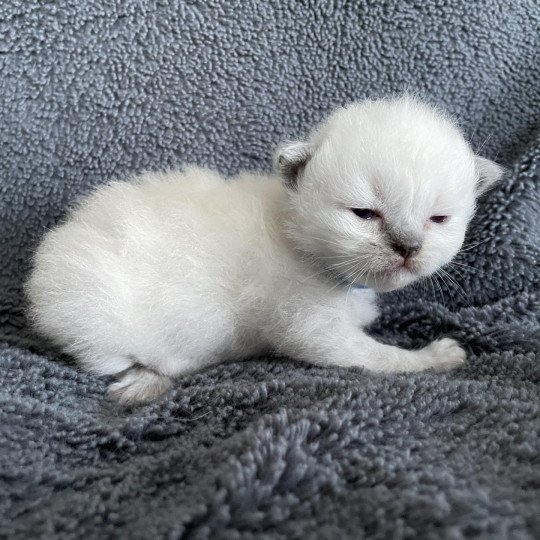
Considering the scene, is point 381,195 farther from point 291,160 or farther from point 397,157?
point 291,160

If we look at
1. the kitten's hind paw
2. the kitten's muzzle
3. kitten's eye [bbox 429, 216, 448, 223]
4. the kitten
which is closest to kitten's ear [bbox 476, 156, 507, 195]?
the kitten

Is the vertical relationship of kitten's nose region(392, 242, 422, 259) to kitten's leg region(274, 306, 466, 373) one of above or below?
above

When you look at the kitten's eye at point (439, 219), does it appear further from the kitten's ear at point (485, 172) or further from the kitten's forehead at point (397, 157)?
the kitten's ear at point (485, 172)

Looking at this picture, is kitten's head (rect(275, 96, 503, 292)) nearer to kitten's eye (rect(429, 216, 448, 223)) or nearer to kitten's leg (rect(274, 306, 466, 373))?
kitten's eye (rect(429, 216, 448, 223))

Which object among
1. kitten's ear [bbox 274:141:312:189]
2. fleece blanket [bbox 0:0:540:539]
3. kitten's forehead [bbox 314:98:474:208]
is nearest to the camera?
fleece blanket [bbox 0:0:540:539]

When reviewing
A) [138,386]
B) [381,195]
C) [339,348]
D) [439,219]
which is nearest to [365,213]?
[381,195]

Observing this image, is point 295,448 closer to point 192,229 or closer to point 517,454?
point 517,454

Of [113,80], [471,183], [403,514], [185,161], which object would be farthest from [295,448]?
[113,80]
